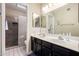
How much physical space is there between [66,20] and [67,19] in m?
0.03

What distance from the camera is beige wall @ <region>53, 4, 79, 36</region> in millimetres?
1881

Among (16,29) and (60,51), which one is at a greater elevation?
(16,29)

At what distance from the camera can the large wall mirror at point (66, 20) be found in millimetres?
1881

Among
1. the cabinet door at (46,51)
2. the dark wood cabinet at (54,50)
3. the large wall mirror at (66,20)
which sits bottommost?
the cabinet door at (46,51)

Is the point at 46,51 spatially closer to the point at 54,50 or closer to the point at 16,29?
the point at 54,50

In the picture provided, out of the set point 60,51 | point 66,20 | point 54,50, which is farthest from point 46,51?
point 66,20

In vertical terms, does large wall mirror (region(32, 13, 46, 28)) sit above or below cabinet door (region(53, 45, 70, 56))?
above

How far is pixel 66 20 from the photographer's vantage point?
2.00m

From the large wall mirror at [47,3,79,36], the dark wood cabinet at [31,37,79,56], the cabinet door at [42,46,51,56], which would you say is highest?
the large wall mirror at [47,3,79,36]

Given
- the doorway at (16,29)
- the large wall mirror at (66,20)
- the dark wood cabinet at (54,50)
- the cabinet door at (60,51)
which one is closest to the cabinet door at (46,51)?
the dark wood cabinet at (54,50)

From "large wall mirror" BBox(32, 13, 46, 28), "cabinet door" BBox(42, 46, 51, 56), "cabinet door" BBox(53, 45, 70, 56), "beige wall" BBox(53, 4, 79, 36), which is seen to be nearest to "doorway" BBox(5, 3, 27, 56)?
"large wall mirror" BBox(32, 13, 46, 28)

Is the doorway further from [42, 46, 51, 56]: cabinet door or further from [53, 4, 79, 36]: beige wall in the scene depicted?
[53, 4, 79, 36]: beige wall

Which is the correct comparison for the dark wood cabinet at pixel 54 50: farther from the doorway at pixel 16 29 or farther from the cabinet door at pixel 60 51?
the doorway at pixel 16 29

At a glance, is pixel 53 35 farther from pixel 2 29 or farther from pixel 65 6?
pixel 2 29
